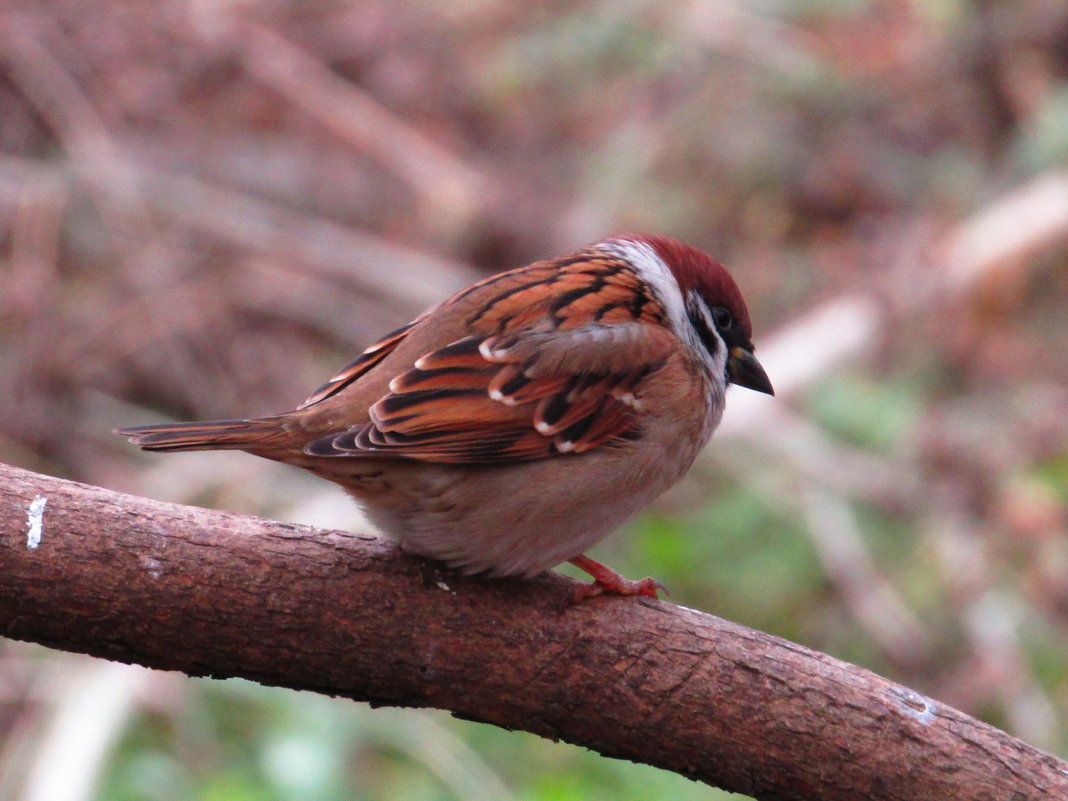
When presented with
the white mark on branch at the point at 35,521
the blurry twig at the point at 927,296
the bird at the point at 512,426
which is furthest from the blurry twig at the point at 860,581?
the white mark on branch at the point at 35,521

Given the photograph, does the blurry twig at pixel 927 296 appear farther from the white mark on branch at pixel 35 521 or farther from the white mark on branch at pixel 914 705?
the white mark on branch at pixel 35 521

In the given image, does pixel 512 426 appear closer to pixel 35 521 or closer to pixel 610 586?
pixel 610 586

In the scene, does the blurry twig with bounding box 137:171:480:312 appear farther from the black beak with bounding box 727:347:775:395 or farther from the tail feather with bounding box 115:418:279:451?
the tail feather with bounding box 115:418:279:451

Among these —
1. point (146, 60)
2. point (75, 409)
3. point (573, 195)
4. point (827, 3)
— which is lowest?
point (75, 409)

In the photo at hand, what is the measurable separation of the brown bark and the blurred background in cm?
117

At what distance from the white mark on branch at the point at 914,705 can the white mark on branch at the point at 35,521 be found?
154cm

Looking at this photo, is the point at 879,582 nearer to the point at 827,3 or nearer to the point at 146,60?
Answer: the point at 827,3

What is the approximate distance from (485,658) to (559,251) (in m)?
4.94

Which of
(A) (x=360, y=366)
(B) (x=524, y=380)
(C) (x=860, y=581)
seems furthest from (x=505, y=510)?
(C) (x=860, y=581)

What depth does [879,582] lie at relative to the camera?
5.15 m

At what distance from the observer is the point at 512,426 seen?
244 centimetres

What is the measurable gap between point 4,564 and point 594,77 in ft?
18.3

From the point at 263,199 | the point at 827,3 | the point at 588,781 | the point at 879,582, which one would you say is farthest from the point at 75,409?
the point at 827,3

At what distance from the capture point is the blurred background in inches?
169
